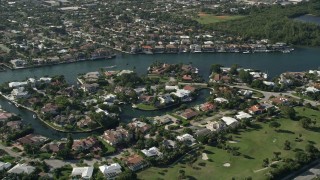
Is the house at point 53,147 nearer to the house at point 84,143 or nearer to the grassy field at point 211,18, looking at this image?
the house at point 84,143

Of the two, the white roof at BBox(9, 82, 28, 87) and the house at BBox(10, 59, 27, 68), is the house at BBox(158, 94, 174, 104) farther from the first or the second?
the house at BBox(10, 59, 27, 68)

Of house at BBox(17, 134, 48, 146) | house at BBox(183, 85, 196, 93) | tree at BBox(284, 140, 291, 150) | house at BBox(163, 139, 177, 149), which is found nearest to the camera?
tree at BBox(284, 140, 291, 150)

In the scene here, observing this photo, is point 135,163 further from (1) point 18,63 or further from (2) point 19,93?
(1) point 18,63

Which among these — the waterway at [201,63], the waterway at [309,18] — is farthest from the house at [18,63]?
the waterway at [309,18]

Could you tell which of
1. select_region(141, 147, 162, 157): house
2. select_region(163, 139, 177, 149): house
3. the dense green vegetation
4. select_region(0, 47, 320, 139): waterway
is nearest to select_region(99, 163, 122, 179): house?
select_region(141, 147, 162, 157): house

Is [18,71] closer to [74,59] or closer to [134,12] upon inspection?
[74,59]

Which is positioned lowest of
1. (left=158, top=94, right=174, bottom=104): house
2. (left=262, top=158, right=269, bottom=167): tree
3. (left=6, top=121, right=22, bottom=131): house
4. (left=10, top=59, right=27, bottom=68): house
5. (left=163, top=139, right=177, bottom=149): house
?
(left=262, top=158, right=269, bottom=167): tree
